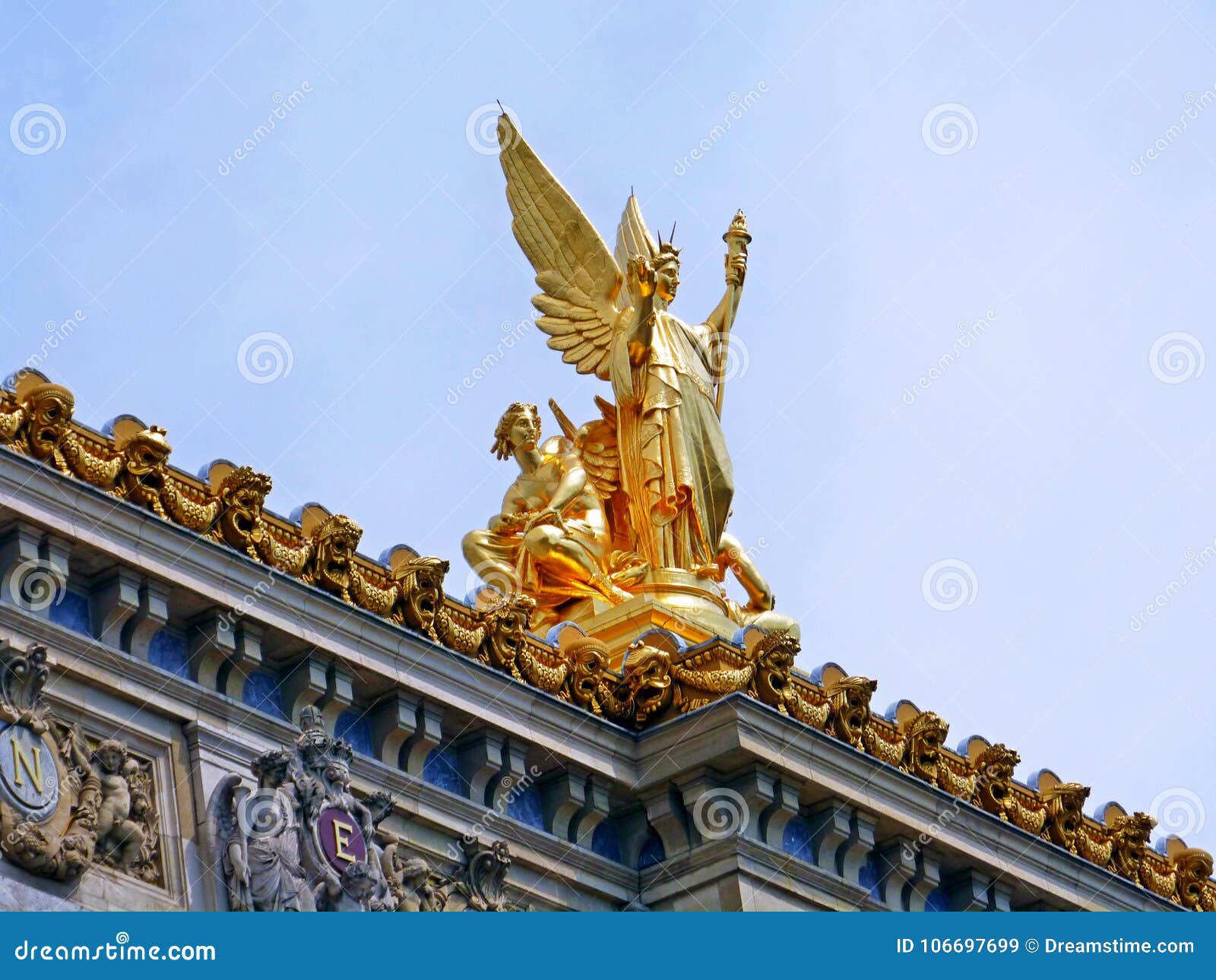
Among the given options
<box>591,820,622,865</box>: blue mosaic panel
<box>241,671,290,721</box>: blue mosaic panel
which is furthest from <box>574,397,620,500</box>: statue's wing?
<box>241,671,290,721</box>: blue mosaic panel

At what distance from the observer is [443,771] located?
21141 mm

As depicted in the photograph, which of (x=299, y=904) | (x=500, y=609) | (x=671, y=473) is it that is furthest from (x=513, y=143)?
(x=299, y=904)

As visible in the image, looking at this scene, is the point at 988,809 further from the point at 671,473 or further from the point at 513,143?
the point at 513,143

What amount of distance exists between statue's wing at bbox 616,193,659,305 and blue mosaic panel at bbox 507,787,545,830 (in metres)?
5.44

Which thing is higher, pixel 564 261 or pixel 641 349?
pixel 564 261

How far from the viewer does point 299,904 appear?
62.5 ft

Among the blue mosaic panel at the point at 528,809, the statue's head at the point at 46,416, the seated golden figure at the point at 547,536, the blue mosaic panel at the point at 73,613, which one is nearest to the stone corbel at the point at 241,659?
the blue mosaic panel at the point at 73,613

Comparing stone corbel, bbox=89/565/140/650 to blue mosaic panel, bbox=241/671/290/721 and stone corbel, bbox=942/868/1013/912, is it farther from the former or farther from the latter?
stone corbel, bbox=942/868/1013/912

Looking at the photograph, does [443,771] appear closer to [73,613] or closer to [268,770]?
[268,770]

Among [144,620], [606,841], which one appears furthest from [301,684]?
[606,841]

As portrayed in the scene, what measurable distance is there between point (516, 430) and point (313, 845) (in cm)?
663

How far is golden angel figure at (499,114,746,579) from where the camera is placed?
990 inches

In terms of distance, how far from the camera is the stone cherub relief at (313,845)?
19.0 m

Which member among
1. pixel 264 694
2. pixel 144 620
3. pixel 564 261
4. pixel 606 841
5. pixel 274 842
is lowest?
pixel 274 842
